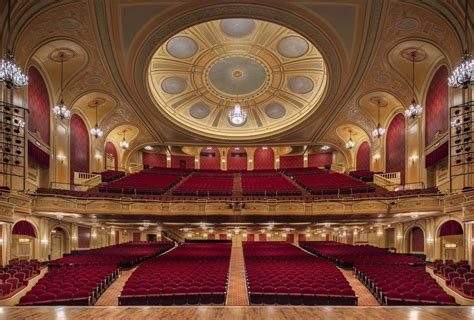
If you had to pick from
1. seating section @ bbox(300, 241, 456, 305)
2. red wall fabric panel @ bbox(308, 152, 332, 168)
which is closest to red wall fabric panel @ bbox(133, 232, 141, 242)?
red wall fabric panel @ bbox(308, 152, 332, 168)

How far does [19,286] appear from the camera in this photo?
28.9 ft

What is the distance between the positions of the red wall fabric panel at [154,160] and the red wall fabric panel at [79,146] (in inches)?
290

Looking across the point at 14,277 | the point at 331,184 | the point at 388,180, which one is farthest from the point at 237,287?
the point at 388,180

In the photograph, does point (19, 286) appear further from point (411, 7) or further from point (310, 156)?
point (310, 156)

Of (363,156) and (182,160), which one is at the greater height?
(182,160)

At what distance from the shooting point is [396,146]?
2011 cm

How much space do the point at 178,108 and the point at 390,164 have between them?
12.4 meters

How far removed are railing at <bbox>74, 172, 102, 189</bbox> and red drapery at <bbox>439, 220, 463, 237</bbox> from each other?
15973 mm

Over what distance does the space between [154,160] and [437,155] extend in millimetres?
19672

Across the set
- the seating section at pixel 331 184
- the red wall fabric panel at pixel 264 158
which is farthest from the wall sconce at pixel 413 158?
the red wall fabric panel at pixel 264 158

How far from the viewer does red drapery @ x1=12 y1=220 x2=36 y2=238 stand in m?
13.8

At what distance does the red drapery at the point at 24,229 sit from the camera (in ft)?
45.3

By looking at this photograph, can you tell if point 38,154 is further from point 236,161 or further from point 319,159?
point 319,159

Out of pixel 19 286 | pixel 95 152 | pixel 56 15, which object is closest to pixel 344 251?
pixel 19 286
